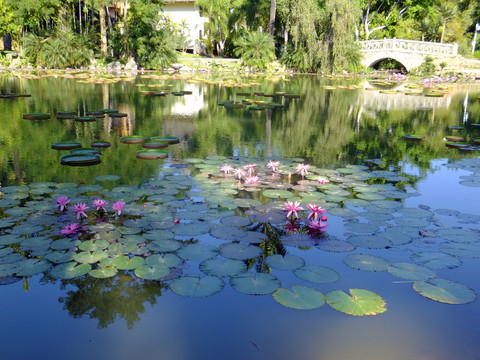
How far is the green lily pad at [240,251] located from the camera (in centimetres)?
272

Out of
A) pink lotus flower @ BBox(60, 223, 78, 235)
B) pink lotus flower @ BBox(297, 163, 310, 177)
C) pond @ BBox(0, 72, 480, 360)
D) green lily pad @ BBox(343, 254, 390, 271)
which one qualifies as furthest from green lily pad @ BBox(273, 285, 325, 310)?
pink lotus flower @ BBox(297, 163, 310, 177)

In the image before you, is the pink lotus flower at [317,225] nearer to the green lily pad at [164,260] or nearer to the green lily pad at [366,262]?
the green lily pad at [366,262]

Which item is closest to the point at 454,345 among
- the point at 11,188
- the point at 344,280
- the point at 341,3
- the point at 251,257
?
the point at 344,280

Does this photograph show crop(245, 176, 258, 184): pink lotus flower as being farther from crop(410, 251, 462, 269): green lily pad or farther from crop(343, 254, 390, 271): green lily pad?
crop(410, 251, 462, 269): green lily pad

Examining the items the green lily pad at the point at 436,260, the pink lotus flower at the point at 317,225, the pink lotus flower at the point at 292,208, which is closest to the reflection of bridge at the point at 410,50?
the pink lotus flower at the point at 292,208

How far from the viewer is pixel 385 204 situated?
12.5 feet

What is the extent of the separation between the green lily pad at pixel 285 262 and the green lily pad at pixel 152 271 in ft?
2.19

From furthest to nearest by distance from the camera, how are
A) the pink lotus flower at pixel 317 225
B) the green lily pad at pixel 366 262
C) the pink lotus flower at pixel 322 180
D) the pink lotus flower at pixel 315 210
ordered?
the pink lotus flower at pixel 322 180 → the pink lotus flower at pixel 315 210 → the pink lotus flower at pixel 317 225 → the green lily pad at pixel 366 262

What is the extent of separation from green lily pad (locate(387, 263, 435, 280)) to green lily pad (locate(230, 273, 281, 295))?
Result: 2.59 ft

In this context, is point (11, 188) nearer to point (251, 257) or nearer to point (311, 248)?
point (251, 257)

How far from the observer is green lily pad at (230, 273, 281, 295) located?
7.73 feet

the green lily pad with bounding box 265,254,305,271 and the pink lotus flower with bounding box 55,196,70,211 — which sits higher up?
the pink lotus flower with bounding box 55,196,70,211

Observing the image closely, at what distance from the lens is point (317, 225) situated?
10.4 feet

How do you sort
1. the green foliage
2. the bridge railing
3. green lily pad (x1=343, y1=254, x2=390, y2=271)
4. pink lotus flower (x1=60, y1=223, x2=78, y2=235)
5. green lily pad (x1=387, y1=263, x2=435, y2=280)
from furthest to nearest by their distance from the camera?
the bridge railing, the green foliage, pink lotus flower (x1=60, y1=223, x2=78, y2=235), green lily pad (x1=343, y1=254, x2=390, y2=271), green lily pad (x1=387, y1=263, x2=435, y2=280)
